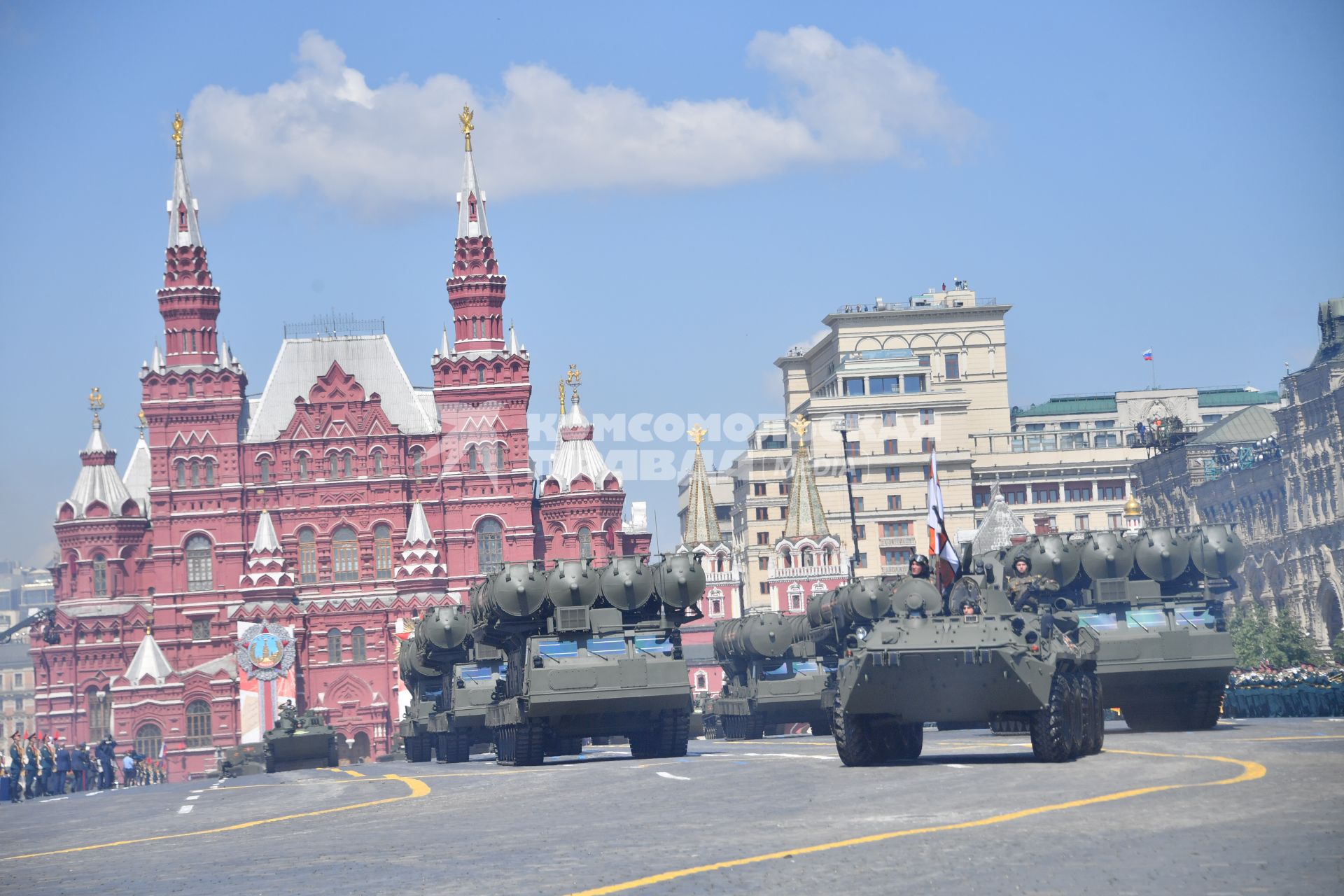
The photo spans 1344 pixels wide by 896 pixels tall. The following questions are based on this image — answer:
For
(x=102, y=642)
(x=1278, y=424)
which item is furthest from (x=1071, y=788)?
(x=102, y=642)

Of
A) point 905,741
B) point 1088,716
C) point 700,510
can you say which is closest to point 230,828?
point 905,741

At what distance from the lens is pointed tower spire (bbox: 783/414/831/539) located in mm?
110312

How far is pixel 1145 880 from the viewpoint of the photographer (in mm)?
11859

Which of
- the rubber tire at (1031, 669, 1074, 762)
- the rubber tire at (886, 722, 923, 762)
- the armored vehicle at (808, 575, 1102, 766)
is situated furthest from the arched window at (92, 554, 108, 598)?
the rubber tire at (1031, 669, 1074, 762)

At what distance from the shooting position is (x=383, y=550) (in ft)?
320

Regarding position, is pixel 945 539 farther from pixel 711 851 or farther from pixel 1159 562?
pixel 711 851

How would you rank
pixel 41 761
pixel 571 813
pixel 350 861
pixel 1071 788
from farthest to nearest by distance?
pixel 41 761, pixel 571 813, pixel 1071 788, pixel 350 861

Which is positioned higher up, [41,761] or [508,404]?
[508,404]

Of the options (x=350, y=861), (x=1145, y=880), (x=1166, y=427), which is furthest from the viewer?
(x=1166, y=427)

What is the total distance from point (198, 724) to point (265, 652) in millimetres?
5287

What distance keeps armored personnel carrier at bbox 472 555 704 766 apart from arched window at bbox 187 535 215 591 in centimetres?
6324

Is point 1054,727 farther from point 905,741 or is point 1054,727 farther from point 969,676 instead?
point 905,741

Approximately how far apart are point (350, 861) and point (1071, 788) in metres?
6.80

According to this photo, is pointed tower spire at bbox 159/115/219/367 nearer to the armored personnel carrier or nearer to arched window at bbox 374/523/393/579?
arched window at bbox 374/523/393/579
